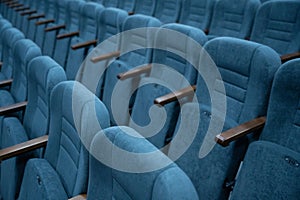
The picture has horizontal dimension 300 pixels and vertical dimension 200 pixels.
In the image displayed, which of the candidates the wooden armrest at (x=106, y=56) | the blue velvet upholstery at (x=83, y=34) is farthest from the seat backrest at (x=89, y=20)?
the wooden armrest at (x=106, y=56)

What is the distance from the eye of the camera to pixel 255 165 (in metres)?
0.31

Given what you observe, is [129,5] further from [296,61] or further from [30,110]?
[296,61]

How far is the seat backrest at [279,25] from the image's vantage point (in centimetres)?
54

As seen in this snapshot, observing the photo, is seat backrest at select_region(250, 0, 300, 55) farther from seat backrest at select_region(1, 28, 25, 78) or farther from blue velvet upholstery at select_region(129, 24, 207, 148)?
seat backrest at select_region(1, 28, 25, 78)

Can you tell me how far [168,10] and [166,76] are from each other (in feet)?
1.37

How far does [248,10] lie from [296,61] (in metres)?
0.35

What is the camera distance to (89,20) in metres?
0.77

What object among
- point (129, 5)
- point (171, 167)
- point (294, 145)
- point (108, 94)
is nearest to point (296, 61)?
point (294, 145)

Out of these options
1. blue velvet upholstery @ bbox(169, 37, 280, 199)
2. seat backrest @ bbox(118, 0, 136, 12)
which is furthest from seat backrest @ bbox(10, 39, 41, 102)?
seat backrest @ bbox(118, 0, 136, 12)

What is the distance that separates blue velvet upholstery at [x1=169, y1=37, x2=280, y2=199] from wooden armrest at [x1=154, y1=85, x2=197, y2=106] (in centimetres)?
4

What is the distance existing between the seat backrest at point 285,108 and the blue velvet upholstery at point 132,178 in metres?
0.18

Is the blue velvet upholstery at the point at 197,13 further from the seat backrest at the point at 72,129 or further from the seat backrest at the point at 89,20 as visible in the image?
the seat backrest at the point at 72,129

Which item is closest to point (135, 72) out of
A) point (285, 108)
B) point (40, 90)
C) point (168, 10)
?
point (40, 90)

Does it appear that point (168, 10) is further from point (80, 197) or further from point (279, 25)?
point (80, 197)
